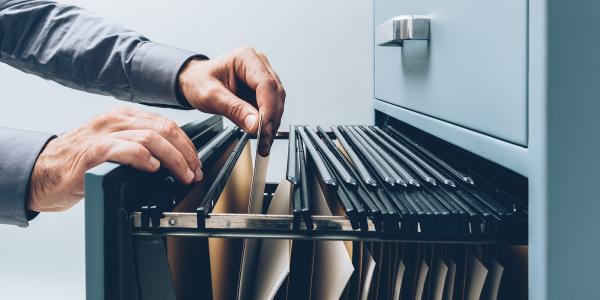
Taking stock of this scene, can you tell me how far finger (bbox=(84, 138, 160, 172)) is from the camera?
1.28 ft

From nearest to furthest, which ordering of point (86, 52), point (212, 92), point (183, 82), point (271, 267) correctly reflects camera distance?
point (271, 267) → point (212, 92) → point (183, 82) → point (86, 52)

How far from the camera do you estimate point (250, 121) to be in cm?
54

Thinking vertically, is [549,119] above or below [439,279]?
above

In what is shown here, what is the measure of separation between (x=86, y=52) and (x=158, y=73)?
176mm

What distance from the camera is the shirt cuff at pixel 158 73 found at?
30.0 inches

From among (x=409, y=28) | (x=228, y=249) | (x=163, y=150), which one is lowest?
(x=228, y=249)

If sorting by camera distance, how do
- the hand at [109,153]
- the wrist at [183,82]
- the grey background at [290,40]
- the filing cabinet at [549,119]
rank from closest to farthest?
1. the filing cabinet at [549,119]
2. the hand at [109,153]
3. the wrist at [183,82]
4. the grey background at [290,40]

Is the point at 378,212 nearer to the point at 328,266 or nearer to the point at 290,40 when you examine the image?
the point at 328,266

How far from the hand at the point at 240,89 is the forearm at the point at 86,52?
0.32 feet

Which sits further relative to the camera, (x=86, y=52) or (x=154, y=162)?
(x=86, y=52)

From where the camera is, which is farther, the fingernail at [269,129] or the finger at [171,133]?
the fingernail at [269,129]

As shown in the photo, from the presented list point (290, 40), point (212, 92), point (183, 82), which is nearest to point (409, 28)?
point (212, 92)

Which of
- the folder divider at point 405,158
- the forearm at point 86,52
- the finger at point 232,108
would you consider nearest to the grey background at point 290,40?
the forearm at point 86,52

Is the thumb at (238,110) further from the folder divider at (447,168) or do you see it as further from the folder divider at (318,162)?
the folder divider at (447,168)
